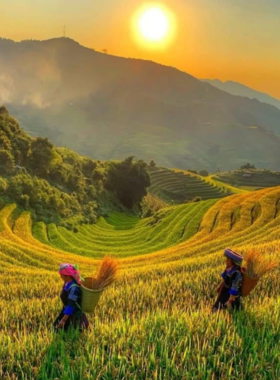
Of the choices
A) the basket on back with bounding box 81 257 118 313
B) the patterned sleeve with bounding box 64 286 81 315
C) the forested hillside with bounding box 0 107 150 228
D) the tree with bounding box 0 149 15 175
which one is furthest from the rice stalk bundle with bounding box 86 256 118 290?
the tree with bounding box 0 149 15 175

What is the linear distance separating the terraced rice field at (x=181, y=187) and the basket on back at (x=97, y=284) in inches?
4215

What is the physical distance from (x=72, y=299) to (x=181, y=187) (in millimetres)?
121164

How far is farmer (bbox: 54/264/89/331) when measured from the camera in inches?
280

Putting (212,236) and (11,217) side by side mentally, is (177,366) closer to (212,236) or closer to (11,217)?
(212,236)

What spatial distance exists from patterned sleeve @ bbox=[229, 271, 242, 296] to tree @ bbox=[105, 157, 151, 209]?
220ft

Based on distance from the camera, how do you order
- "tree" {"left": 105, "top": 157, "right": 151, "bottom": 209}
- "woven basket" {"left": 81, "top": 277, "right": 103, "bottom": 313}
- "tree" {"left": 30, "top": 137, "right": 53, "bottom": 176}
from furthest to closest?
"tree" {"left": 105, "top": 157, "right": 151, "bottom": 209} → "tree" {"left": 30, "top": 137, "right": 53, "bottom": 176} → "woven basket" {"left": 81, "top": 277, "right": 103, "bottom": 313}

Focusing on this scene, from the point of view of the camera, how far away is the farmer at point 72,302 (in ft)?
23.4

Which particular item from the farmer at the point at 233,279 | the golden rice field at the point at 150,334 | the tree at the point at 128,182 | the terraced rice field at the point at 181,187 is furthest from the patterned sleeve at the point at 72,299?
the terraced rice field at the point at 181,187

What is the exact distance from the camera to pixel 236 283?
8148 millimetres

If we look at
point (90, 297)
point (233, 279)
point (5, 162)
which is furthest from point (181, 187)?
point (90, 297)

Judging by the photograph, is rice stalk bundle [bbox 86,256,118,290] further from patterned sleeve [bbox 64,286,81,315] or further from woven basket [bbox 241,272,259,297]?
woven basket [bbox 241,272,259,297]

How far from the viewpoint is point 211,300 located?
10680mm

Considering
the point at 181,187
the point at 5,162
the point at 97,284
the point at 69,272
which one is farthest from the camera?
the point at 181,187

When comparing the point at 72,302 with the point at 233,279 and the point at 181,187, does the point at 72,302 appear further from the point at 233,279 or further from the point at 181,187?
the point at 181,187
